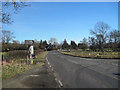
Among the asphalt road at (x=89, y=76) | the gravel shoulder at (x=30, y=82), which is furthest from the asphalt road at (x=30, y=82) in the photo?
the asphalt road at (x=89, y=76)

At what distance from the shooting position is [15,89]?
17.2 feet

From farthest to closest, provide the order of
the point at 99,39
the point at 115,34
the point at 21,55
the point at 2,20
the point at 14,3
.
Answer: the point at 115,34, the point at 99,39, the point at 21,55, the point at 2,20, the point at 14,3

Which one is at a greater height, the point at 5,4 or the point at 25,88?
the point at 5,4

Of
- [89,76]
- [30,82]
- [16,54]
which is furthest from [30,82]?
[16,54]

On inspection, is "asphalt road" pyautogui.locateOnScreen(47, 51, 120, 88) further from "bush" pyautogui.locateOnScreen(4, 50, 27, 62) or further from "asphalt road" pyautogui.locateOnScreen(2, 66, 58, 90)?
"bush" pyautogui.locateOnScreen(4, 50, 27, 62)

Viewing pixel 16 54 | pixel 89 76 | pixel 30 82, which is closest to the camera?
pixel 30 82

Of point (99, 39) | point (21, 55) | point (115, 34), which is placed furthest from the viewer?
point (115, 34)

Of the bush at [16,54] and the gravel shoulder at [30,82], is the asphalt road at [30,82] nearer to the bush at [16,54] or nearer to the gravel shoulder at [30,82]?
the gravel shoulder at [30,82]

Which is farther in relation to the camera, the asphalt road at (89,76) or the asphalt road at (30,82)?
the asphalt road at (89,76)

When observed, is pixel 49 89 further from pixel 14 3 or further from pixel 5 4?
pixel 5 4

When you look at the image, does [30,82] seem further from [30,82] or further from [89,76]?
[89,76]

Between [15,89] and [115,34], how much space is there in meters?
59.6

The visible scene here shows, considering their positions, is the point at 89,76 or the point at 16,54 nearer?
the point at 89,76

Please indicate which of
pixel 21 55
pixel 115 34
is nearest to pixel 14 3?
pixel 21 55
